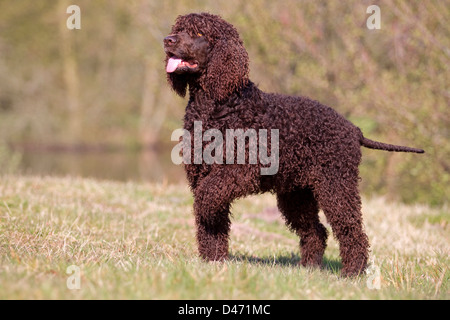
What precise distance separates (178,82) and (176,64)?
27 centimetres

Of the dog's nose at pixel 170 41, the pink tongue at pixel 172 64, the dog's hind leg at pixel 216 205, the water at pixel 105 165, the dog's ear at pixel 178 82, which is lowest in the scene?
the water at pixel 105 165

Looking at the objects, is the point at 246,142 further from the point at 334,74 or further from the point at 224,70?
the point at 334,74

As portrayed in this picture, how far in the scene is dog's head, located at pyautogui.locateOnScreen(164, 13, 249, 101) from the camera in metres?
4.41

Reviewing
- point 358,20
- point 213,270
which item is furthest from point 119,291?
point 358,20

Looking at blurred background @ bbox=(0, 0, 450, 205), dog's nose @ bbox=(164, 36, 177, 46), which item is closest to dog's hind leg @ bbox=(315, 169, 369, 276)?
dog's nose @ bbox=(164, 36, 177, 46)

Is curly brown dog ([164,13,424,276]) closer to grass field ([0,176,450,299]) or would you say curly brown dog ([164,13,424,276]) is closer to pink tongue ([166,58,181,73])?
pink tongue ([166,58,181,73])

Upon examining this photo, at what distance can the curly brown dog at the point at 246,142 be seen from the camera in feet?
14.6

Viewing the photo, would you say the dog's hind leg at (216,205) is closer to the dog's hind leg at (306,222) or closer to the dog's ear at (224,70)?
the dog's ear at (224,70)

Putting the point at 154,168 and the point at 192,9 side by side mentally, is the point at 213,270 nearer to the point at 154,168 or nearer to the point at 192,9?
the point at 192,9

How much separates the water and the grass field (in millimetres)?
6976

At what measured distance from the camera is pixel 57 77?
27.6m

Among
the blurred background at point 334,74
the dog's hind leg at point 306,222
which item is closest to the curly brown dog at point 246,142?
the dog's hind leg at point 306,222

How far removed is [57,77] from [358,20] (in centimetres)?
1882

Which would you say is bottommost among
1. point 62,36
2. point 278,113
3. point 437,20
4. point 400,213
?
point 400,213
